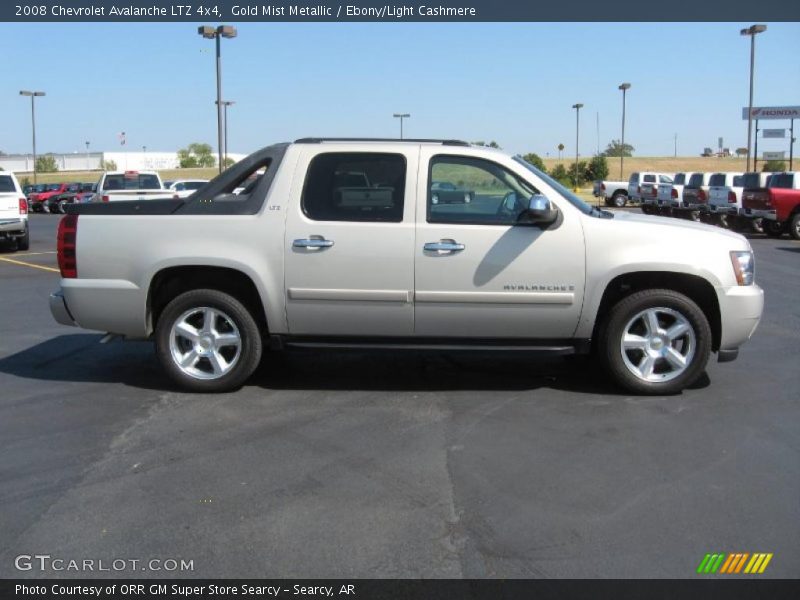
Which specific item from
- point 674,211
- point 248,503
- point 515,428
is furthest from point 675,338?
point 674,211

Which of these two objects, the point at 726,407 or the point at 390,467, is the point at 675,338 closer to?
the point at 726,407

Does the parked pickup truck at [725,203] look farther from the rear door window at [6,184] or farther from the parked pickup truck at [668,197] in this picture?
the rear door window at [6,184]

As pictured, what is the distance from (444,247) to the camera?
5992mm

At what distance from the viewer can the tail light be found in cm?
625

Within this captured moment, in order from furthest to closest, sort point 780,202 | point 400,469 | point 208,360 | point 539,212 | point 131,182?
point 131,182 → point 780,202 → point 208,360 → point 539,212 → point 400,469

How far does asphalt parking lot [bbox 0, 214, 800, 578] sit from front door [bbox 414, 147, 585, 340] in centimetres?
60

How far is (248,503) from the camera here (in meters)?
4.27

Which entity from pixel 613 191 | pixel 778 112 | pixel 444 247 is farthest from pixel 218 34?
pixel 778 112

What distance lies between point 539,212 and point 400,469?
2159 millimetres

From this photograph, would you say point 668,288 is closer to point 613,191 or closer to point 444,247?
point 444,247

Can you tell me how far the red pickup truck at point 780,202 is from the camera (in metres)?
21.7

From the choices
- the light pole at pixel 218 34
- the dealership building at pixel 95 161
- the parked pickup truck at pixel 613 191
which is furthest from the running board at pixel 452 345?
the dealership building at pixel 95 161

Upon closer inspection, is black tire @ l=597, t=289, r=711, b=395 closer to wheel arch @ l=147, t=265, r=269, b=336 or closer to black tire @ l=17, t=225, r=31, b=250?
wheel arch @ l=147, t=265, r=269, b=336

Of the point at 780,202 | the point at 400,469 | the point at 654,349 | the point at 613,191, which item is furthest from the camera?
the point at 613,191
